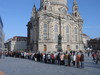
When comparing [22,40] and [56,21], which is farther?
[22,40]

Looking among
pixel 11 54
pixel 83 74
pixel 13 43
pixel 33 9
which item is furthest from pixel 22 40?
pixel 83 74

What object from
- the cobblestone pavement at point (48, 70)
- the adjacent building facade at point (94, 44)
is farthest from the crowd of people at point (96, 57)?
the adjacent building facade at point (94, 44)

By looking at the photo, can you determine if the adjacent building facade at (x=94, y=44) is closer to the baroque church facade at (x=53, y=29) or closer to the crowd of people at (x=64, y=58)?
the baroque church facade at (x=53, y=29)

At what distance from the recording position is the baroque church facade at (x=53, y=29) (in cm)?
6356

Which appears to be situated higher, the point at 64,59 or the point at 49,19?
the point at 49,19

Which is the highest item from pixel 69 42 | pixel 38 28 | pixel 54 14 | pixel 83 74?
pixel 54 14

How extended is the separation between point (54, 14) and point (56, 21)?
2.39m

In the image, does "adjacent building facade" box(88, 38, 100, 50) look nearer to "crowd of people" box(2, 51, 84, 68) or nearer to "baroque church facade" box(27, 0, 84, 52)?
"baroque church facade" box(27, 0, 84, 52)

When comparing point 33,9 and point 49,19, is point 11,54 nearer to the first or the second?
point 49,19

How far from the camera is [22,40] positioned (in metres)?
121

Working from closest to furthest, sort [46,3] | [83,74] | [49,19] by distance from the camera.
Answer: [83,74] → [49,19] → [46,3]

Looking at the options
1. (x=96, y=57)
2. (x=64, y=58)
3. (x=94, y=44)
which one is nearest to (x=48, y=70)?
(x=64, y=58)

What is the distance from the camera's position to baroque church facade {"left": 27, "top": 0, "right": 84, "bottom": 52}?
6356 centimetres

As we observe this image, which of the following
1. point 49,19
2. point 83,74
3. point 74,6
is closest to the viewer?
point 83,74
